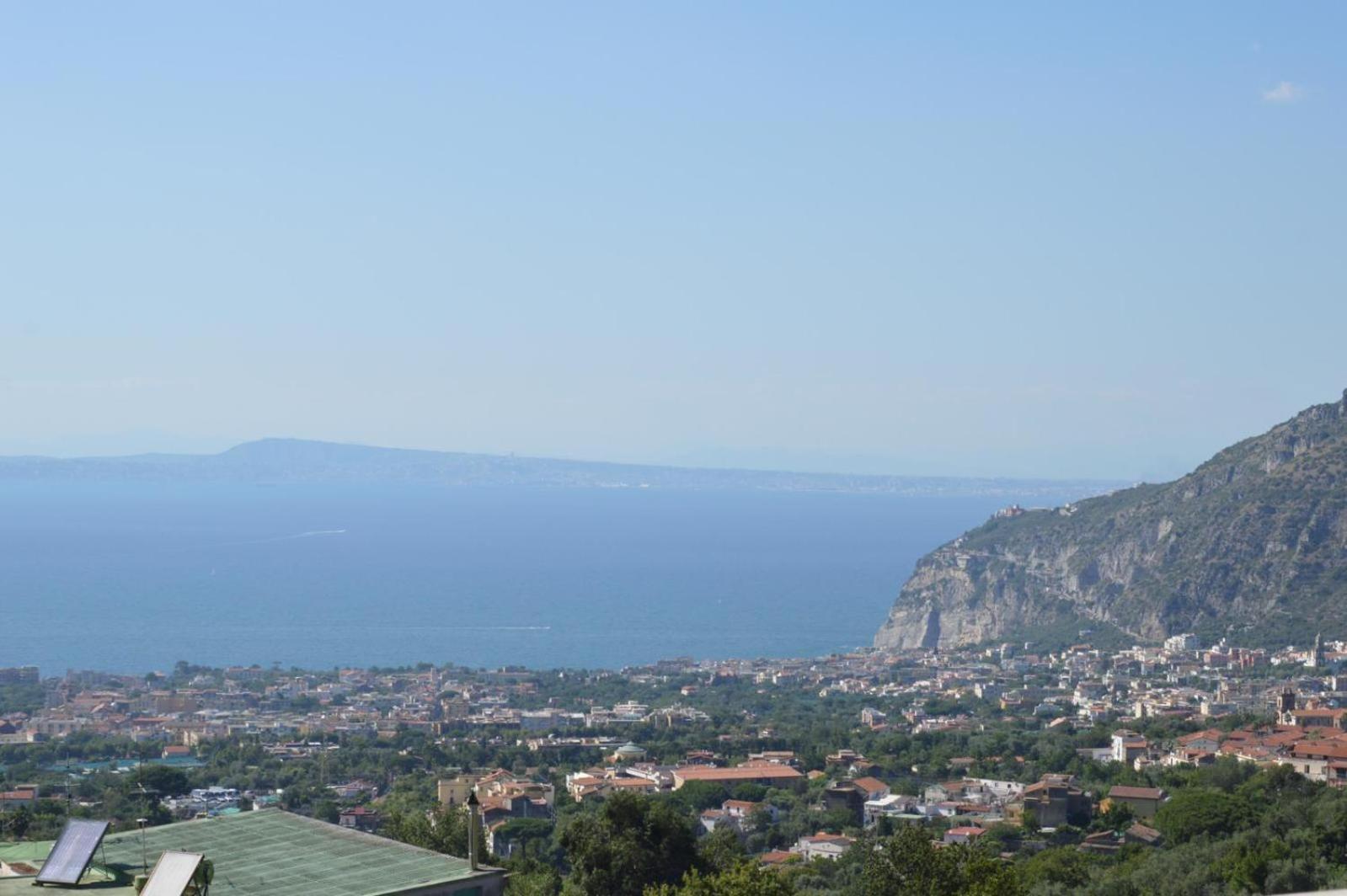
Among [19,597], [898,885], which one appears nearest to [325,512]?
[19,597]

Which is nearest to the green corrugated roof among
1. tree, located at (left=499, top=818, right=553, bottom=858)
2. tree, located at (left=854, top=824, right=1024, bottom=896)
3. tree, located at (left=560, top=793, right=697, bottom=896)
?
tree, located at (left=854, top=824, right=1024, bottom=896)

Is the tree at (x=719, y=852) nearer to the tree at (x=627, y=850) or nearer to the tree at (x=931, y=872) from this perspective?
the tree at (x=627, y=850)

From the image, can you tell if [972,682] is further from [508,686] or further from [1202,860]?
[1202,860]

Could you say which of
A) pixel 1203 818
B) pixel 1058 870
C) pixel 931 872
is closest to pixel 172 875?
pixel 931 872

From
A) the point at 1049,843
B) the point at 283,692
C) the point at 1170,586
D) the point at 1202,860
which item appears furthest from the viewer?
the point at 1170,586

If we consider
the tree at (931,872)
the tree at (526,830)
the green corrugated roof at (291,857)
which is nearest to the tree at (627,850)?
the tree at (931,872)
